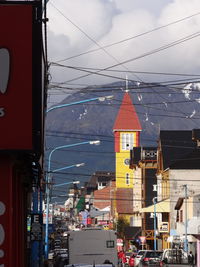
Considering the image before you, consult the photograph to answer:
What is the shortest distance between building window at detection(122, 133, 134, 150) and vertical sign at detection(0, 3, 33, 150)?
134624 millimetres

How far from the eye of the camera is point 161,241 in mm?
93062

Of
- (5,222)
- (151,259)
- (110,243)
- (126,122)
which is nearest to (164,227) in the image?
(151,259)

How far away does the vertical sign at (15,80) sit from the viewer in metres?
18.3

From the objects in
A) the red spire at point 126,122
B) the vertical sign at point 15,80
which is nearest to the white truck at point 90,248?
the vertical sign at point 15,80

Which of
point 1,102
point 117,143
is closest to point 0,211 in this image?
point 1,102

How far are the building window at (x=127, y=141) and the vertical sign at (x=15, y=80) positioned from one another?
13462 centimetres

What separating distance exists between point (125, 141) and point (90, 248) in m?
123

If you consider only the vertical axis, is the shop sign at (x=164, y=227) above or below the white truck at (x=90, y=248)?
above

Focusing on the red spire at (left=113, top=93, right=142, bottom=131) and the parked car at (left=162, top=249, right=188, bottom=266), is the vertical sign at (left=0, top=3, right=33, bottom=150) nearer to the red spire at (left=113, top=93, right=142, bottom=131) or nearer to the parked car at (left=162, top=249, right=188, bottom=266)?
the parked car at (left=162, top=249, right=188, bottom=266)

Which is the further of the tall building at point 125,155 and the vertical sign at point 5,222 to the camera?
the tall building at point 125,155

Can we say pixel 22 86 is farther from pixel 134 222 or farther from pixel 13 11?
pixel 134 222

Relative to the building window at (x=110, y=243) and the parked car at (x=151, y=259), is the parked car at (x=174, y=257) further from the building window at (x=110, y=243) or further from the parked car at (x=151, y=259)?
the building window at (x=110, y=243)

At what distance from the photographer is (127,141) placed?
163750 mm

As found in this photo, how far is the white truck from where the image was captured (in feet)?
129
